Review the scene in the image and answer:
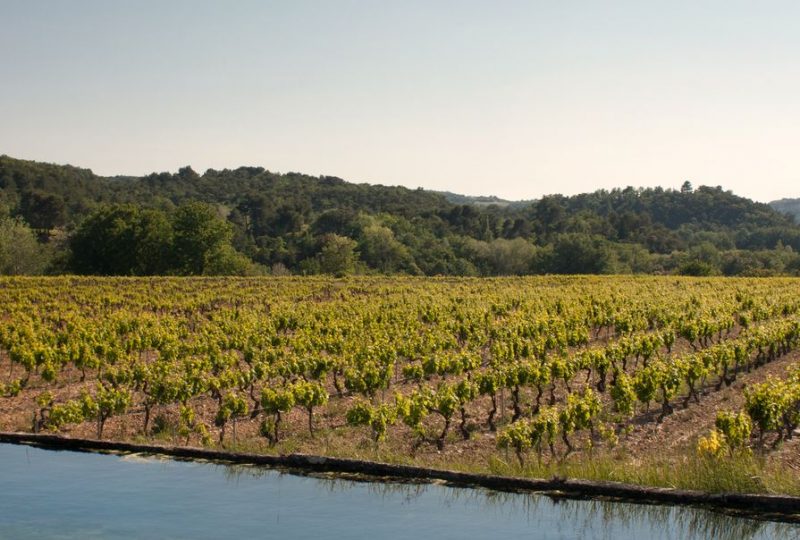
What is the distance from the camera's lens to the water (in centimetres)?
1075

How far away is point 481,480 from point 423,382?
11093 millimetres

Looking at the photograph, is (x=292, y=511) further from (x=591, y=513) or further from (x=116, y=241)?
(x=116, y=241)

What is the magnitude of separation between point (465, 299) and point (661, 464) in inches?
1335

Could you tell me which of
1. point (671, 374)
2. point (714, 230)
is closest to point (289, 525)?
point (671, 374)

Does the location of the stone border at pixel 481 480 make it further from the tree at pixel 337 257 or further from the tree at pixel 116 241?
the tree at pixel 337 257

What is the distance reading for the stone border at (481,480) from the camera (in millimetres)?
11164

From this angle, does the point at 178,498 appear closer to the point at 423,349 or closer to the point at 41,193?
the point at 423,349

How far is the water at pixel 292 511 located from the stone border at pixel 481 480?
0.22 metres

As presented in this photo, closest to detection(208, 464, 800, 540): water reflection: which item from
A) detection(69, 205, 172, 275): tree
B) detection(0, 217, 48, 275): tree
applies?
detection(69, 205, 172, 275): tree

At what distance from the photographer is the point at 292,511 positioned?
1168cm

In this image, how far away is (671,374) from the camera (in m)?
19.7

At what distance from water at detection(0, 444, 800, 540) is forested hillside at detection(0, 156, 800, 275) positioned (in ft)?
230

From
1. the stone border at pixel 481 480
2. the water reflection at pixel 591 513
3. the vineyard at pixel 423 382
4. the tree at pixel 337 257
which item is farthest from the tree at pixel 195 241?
the water reflection at pixel 591 513

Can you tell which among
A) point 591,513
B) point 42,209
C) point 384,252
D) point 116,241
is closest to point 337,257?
point 384,252
